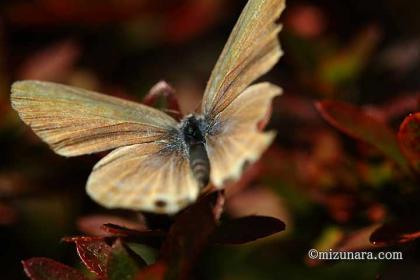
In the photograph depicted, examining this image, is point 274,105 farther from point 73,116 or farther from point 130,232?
point 130,232

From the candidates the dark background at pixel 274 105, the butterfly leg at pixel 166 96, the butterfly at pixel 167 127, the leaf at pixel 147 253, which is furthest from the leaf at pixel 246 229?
the butterfly leg at pixel 166 96

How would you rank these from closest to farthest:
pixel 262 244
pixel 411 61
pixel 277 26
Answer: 1. pixel 277 26
2. pixel 262 244
3. pixel 411 61

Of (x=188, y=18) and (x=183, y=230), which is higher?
(x=188, y=18)

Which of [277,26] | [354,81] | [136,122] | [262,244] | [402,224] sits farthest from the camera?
[354,81]

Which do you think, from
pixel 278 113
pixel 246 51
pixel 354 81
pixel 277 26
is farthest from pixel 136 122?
pixel 278 113

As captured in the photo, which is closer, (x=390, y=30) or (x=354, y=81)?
(x=354, y=81)

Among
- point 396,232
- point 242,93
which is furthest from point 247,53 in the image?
point 396,232

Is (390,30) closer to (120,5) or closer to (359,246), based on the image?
(120,5)
